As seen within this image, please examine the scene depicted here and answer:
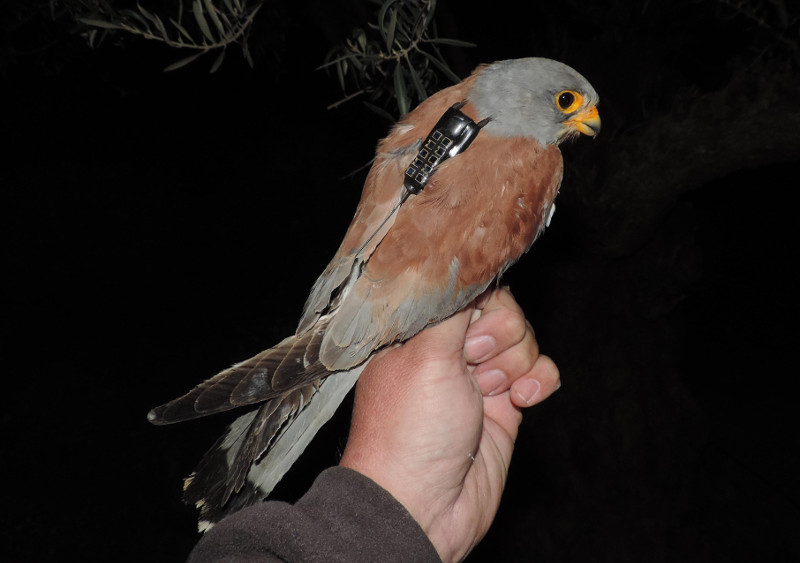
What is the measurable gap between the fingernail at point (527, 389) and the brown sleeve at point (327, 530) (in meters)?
0.81

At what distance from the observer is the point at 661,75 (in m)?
2.84

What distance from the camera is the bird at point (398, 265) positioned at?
5.12 feet

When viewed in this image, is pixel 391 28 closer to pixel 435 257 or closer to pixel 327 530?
pixel 435 257

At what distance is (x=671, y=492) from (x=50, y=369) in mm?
4116

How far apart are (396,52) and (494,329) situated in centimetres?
94

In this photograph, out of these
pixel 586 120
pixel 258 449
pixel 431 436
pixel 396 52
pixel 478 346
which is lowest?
pixel 478 346

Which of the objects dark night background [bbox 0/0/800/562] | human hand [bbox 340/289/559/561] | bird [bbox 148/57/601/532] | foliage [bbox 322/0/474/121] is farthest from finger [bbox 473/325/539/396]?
foliage [bbox 322/0/474/121]

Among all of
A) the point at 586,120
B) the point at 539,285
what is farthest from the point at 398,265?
the point at 539,285

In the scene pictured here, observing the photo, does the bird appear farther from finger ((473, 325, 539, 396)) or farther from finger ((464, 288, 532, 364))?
finger ((473, 325, 539, 396))

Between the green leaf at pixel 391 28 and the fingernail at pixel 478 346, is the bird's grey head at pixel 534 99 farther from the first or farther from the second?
the fingernail at pixel 478 346

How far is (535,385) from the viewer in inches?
81.5

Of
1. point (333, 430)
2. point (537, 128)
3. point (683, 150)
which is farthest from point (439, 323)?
point (333, 430)

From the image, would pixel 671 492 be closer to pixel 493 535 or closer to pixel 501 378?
pixel 493 535

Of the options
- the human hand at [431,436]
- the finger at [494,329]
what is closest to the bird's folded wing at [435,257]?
the human hand at [431,436]
